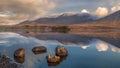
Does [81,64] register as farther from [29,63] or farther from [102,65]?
[29,63]

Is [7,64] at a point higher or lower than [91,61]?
higher

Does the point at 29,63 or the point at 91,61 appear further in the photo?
the point at 91,61

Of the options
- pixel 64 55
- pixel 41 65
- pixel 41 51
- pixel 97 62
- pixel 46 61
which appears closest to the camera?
pixel 41 65

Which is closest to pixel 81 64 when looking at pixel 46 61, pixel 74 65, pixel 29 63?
pixel 74 65

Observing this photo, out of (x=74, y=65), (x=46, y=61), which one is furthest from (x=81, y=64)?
(x=46, y=61)

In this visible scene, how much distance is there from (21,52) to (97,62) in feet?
44.5

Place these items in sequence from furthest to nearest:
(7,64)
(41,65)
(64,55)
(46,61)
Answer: (64,55), (46,61), (41,65), (7,64)

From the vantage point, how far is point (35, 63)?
4081 centimetres

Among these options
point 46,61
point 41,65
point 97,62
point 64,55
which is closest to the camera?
point 41,65

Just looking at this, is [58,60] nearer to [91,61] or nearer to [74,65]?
[74,65]

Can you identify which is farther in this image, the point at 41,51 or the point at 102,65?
the point at 41,51

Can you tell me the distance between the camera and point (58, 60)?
141ft

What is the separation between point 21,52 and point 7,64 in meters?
15.3

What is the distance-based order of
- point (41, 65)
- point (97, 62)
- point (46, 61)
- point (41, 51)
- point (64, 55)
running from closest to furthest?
point (41, 65), point (46, 61), point (97, 62), point (64, 55), point (41, 51)
